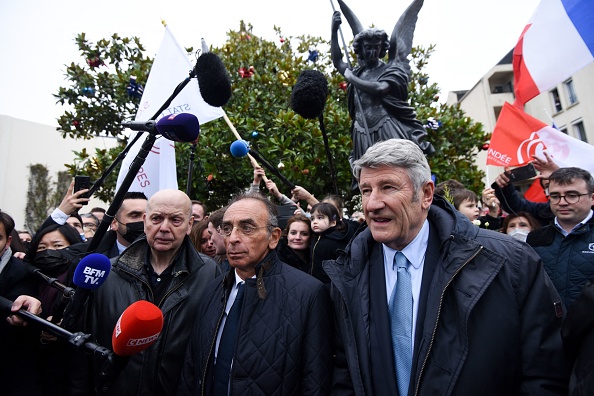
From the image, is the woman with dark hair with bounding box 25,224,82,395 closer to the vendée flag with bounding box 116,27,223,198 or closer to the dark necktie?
the dark necktie

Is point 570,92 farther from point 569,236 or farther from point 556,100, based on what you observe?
point 569,236

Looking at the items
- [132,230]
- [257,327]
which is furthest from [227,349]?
[132,230]

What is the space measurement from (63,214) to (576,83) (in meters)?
23.9

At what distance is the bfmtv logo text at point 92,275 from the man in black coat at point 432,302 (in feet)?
3.33

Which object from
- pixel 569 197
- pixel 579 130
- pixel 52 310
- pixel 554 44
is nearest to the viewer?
pixel 52 310

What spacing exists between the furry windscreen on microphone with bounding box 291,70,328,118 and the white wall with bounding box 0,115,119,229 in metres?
25.2

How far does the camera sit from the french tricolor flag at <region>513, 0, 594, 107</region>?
4.07 meters

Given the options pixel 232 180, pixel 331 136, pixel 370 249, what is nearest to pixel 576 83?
pixel 331 136

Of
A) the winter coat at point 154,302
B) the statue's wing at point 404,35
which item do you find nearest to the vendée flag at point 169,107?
the statue's wing at point 404,35

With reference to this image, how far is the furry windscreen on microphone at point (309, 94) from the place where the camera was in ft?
11.6

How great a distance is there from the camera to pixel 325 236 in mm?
3686

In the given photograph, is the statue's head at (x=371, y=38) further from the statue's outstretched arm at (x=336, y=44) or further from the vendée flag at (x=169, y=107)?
the vendée flag at (x=169, y=107)

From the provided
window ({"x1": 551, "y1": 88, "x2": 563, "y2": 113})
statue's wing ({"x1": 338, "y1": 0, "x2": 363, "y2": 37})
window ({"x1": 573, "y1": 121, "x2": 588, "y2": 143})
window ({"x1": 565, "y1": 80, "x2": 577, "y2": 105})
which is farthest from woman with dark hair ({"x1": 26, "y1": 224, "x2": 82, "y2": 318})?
window ({"x1": 551, "y1": 88, "x2": 563, "y2": 113})

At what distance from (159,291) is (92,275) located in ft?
2.64
